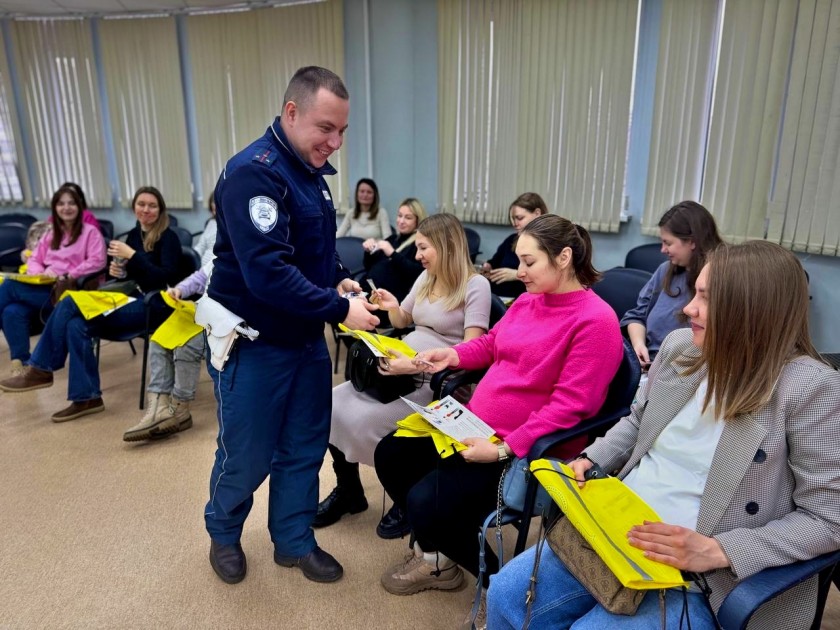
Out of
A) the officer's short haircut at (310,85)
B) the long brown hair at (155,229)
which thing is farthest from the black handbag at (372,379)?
the long brown hair at (155,229)

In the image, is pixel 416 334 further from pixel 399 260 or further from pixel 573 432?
pixel 399 260

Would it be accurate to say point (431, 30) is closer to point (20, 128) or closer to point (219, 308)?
point (219, 308)

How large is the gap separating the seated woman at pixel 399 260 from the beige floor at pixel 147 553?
1389 millimetres

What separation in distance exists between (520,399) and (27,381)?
3216 mm

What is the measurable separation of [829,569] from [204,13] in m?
6.42

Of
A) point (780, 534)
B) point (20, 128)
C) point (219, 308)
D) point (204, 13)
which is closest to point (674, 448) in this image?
point (780, 534)

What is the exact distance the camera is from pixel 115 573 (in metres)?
2.09

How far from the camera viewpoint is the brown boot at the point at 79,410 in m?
3.33

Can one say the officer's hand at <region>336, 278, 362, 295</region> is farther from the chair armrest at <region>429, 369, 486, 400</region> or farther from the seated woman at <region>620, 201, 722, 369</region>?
the seated woman at <region>620, 201, 722, 369</region>

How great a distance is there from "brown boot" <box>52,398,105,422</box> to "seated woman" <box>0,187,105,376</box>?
24.0 inches

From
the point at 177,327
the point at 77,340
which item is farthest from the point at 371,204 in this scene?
the point at 77,340

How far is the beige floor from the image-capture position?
1889 mm

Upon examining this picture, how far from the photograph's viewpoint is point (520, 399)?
180 centimetres

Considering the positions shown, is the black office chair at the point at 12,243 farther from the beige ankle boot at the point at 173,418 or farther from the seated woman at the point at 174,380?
the beige ankle boot at the point at 173,418
